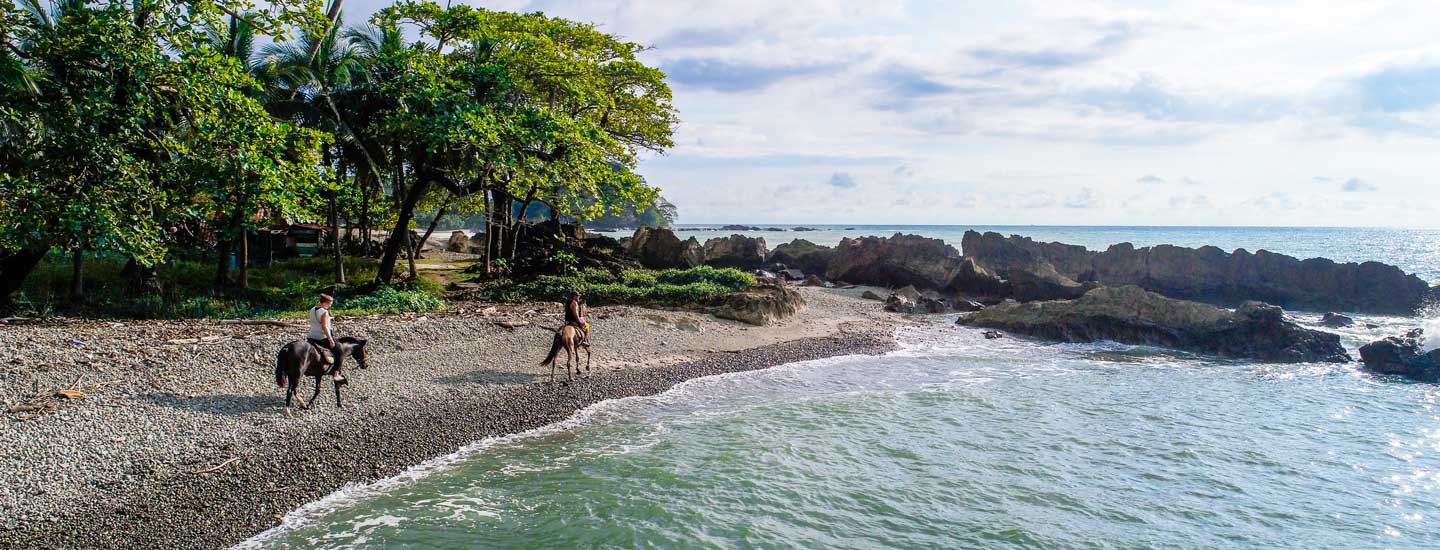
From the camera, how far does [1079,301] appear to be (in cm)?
2509

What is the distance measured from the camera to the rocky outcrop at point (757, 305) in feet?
73.2

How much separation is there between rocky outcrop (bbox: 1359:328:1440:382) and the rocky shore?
Answer: 1600 cm

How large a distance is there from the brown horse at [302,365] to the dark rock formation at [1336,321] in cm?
3229

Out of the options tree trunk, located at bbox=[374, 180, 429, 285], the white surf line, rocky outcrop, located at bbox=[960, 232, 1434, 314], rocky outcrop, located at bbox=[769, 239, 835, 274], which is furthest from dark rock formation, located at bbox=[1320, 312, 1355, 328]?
tree trunk, located at bbox=[374, 180, 429, 285]

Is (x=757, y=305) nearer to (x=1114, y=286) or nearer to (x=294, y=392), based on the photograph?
(x=294, y=392)

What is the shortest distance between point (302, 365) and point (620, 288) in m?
13.2

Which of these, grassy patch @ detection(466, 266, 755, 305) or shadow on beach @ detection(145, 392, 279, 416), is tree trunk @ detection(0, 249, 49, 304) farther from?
grassy patch @ detection(466, 266, 755, 305)

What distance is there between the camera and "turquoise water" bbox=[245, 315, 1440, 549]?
8.87 m

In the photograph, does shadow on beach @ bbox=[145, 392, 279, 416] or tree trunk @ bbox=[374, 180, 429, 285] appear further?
tree trunk @ bbox=[374, 180, 429, 285]

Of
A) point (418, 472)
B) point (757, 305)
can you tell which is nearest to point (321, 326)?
point (418, 472)

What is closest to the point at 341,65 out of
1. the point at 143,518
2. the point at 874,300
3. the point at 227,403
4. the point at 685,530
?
the point at 227,403

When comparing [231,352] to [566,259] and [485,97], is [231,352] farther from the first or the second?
[566,259]

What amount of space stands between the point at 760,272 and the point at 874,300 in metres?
9.17

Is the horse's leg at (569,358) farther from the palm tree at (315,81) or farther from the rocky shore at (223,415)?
the palm tree at (315,81)
